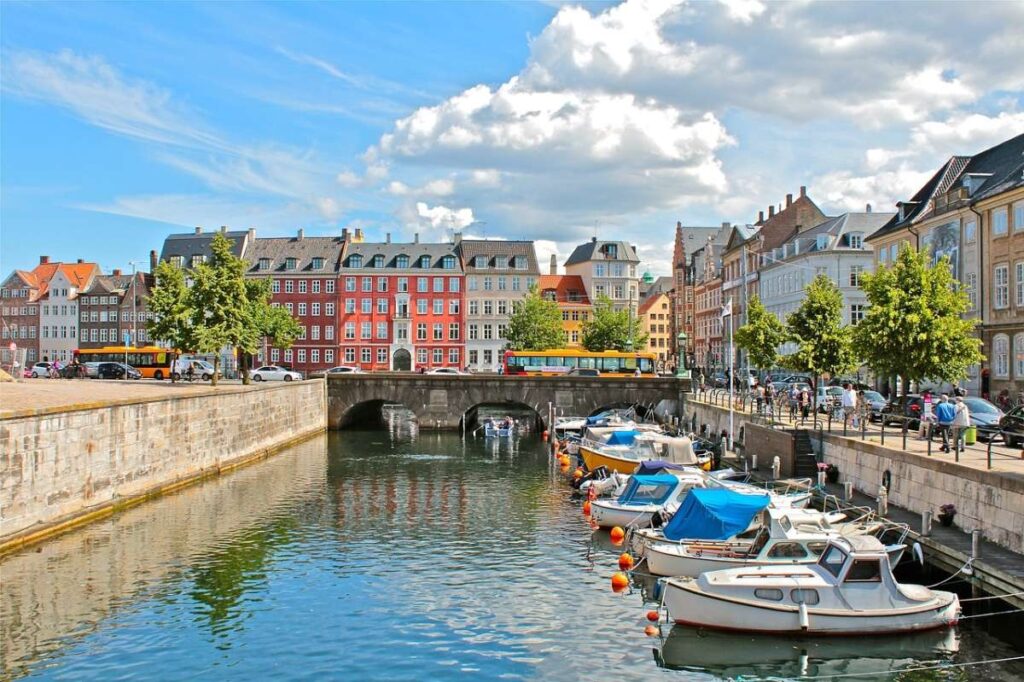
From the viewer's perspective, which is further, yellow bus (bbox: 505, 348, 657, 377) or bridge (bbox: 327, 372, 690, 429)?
yellow bus (bbox: 505, 348, 657, 377)

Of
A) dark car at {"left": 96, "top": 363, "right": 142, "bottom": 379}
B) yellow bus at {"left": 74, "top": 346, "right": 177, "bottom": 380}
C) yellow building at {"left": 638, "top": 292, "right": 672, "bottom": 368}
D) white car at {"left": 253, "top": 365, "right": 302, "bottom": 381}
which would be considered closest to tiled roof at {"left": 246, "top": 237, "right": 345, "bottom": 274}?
yellow bus at {"left": 74, "top": 346, "right": 177, "bottom": 380}

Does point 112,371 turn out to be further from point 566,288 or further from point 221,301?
point 566,288

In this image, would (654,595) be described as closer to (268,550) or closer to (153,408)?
(268,550)

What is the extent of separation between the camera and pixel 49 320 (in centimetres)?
12775

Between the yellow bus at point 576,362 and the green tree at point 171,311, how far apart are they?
2798cm

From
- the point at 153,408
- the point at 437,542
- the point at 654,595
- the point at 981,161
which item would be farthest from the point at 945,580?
the point at 981,161

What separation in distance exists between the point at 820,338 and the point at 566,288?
79.9 m

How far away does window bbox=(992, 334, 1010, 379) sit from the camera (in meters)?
50.7

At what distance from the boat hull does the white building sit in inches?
2266

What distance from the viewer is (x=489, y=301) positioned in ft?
384

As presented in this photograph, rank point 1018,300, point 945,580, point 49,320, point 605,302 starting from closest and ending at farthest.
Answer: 1. point 945,580
2. point 1018,300
3. point 605,302
4. point 49,320

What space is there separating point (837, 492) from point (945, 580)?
11.6m

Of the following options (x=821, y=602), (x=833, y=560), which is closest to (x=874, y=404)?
(x=833, y=560)

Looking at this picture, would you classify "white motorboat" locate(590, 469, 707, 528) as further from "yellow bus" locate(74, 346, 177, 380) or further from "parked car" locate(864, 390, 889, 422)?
"yellow bus" locate(74, 346, 177, 380)
